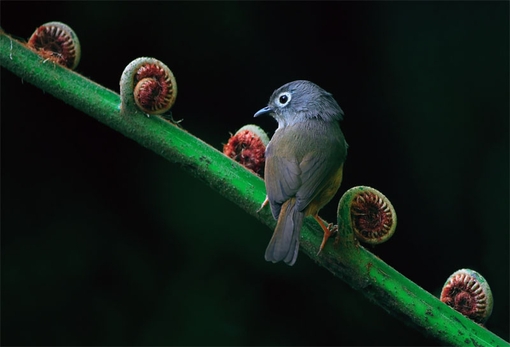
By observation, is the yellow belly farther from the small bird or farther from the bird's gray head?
the bird's gray head

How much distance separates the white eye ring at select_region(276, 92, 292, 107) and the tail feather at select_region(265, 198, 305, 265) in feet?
3.15

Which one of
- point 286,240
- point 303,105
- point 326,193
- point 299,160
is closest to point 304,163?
point 299,160

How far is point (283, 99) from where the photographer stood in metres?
2.77

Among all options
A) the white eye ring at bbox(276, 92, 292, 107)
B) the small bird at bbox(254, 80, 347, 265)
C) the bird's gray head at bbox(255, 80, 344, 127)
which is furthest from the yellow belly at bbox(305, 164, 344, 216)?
the white eye ring at bbox(276, 92, 292, 107)

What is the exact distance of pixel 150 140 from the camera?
151 cm

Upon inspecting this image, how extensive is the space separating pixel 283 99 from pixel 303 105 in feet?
0.31

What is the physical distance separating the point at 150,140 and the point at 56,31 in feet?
1.33

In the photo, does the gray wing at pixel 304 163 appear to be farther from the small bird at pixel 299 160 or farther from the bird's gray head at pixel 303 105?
the bird's gray head at pixel 303 105

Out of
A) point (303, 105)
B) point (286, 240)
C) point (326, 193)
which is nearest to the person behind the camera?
point (286, 240)

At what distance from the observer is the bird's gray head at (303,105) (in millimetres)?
2676

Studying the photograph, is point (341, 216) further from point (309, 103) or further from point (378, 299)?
point (309, 103)

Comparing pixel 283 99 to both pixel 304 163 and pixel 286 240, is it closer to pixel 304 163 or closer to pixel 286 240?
pixel 304 163

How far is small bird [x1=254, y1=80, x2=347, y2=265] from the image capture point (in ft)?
5.78

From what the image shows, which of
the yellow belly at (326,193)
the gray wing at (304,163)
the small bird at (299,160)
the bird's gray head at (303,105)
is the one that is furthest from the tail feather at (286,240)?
the bird's gray head at (303,105)
